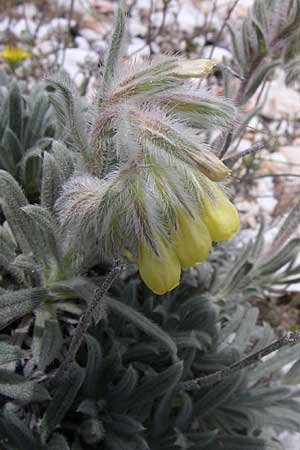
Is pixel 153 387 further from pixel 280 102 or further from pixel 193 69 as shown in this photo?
pixel 280 102

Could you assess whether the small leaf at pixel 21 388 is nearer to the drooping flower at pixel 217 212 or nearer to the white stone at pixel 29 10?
the drooping flower at pixel 217 212

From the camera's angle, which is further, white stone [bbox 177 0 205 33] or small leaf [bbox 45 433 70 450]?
white stone [bbox 177 0 205 33]

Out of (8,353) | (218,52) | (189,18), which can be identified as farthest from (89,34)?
(8,353)

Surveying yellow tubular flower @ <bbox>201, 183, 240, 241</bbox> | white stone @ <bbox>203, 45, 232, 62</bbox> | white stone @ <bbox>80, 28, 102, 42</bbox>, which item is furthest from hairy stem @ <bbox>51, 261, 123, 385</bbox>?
white stone @ <bbox>80, 28, 102, 42</bbox>

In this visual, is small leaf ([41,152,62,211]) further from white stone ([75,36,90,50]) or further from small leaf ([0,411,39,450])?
white stone ([75,36,90,50])

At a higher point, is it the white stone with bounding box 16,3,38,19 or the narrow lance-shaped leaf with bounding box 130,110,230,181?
the white stone with bounding box 16,3,38,19

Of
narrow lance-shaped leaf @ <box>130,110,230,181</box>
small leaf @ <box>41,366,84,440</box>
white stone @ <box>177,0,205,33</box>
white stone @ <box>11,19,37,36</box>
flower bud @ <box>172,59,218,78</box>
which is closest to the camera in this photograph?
narrow lance-shaped leaf @ <box>130,110,230,181</box>

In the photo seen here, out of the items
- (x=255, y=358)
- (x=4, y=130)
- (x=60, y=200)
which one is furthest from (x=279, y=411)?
(x=4, y=130)
